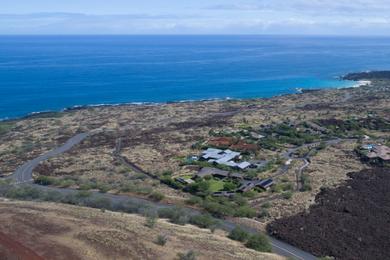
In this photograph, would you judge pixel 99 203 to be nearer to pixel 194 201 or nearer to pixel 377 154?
pixel 194 201

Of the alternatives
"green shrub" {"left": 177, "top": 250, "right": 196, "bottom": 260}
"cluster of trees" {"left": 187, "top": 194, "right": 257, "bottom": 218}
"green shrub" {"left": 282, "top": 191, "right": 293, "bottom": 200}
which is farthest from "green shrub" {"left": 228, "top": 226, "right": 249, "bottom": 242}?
"green shrub" {"left": 282, "top": 191, "right": 293, "bottom": 200}

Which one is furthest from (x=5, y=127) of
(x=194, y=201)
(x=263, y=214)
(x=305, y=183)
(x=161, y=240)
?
(x=161, y=240)

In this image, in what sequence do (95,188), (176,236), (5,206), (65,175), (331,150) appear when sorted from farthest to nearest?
1. (331,150)
2. (65,175)
3. (95,188)
4. (5,206)
5. (176,236)

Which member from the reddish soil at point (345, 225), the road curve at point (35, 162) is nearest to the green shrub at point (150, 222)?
the reddish soil at point (345, 225)

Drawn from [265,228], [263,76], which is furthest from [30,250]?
[263,76]

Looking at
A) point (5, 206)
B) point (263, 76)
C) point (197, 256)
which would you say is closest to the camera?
point (197, 256)

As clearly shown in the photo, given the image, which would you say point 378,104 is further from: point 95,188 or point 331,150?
point 95,188

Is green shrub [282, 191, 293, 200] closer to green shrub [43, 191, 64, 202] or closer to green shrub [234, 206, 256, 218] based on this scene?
green shrub [234, 206, 256, 218]

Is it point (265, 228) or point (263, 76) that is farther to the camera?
point (263, 76)
